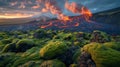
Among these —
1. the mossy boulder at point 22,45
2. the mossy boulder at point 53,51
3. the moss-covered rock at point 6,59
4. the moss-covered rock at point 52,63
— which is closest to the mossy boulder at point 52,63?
the moss-covered rock at point 52,63

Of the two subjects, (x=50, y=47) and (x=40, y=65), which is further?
(x=50, y=47)

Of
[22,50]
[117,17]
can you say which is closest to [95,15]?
[117,17]

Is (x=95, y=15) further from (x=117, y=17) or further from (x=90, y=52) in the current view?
(x=90, y=52)

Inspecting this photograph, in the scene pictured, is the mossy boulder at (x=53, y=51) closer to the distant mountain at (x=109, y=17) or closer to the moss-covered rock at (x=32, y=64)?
the moss-covered rock at (x=32, y=64)

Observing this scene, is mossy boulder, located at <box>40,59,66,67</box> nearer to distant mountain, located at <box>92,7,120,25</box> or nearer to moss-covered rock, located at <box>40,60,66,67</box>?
moss-covered rock, located at <box>40,60,66,67</box>

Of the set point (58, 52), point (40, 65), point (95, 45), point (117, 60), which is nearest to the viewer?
point (117, 60)

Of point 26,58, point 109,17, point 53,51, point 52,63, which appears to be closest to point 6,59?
point 26,58

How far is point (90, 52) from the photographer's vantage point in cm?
812

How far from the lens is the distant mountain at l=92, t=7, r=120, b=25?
103062 mm

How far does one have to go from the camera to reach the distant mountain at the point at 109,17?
103062 mm

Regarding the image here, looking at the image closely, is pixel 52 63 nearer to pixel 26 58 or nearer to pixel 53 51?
pixel 53 51

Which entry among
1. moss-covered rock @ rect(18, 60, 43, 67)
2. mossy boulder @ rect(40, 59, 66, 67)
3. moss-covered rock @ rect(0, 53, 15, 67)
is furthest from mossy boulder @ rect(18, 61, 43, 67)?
moss-covered rock @ rect(0, 53, 15, 67)

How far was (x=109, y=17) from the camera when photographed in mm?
112812

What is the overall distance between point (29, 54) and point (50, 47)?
1696 millimetres
